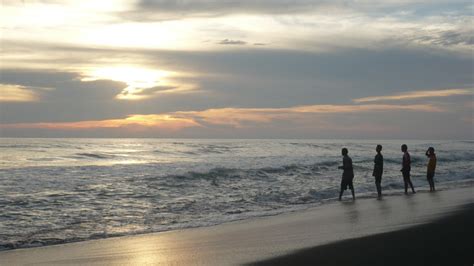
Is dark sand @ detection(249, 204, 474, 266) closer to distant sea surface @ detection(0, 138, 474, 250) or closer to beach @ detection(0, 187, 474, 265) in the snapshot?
beach @ detection(0, 187, 474, 265)

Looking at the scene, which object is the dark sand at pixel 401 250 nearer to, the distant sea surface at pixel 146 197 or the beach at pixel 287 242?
the beach at pixel 287 242

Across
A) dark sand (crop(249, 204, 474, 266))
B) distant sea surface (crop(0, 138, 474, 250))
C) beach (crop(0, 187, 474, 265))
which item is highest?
dark sand (crop(249, 204, 474, 266))

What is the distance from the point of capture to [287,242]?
9211 millimetres

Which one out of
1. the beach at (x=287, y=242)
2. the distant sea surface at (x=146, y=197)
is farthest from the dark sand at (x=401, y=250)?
the distant sea surface at (x=146, y=197)

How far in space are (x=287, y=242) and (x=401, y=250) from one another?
2155 millimetres

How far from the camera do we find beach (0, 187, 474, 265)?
25.5ft

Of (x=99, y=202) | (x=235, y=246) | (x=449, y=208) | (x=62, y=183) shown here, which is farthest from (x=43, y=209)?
(x=449, y=208)

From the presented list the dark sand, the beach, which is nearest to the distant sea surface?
the beach

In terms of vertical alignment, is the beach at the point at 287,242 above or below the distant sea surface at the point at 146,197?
above

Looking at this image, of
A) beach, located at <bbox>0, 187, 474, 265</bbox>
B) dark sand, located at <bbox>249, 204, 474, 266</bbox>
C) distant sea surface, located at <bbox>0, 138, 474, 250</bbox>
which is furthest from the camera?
distant sea surface, located at <bbox>0, 138, 474, 250</bbox>

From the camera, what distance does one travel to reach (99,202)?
55.1 feet

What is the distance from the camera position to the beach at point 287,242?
7.77 metres

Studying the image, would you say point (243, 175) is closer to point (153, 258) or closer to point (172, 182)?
point (172, 182)

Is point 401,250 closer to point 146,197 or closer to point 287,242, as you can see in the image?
point 287,242
